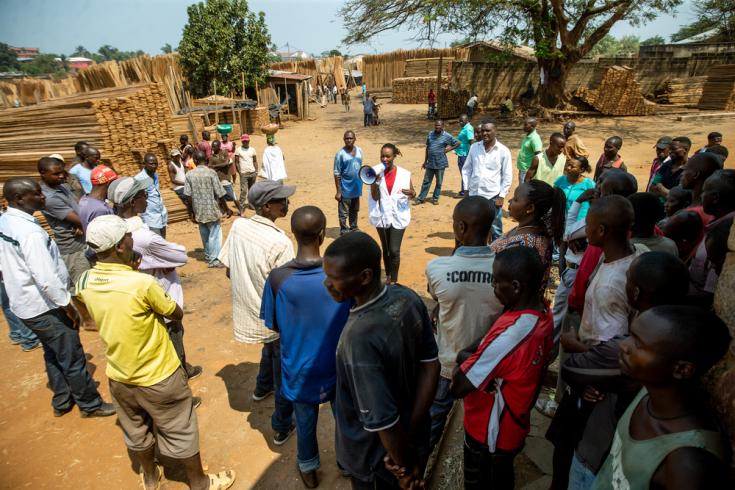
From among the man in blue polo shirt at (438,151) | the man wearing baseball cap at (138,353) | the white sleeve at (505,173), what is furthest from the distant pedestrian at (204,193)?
the man in blue polo shirt at (438,151)

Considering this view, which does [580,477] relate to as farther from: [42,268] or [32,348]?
[32,348]

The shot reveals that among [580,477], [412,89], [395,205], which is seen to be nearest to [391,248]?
[395,205]

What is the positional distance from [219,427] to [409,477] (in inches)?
87.1

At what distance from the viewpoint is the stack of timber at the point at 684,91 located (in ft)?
60.7

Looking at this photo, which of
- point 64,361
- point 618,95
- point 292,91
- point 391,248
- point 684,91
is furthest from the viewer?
point 292,91

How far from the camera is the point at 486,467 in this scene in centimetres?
215

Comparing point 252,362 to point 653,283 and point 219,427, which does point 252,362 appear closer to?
point 219,427

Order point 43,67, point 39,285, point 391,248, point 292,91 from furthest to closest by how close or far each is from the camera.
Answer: point 43,67 → point 292,91 → point 391,248 → point 39,285

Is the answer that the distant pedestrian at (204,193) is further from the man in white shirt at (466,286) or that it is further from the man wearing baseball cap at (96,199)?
the man in white shirt at (466,286)

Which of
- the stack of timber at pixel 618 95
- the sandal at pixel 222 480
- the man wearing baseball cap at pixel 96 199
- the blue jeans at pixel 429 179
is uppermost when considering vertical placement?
the stack of timber at pixel 618 95

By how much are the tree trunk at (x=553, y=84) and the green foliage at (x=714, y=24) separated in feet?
17.1

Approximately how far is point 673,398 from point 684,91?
75.3 feet

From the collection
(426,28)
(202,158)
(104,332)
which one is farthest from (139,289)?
(426,28)

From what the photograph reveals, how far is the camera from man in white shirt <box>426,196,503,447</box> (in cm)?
238
